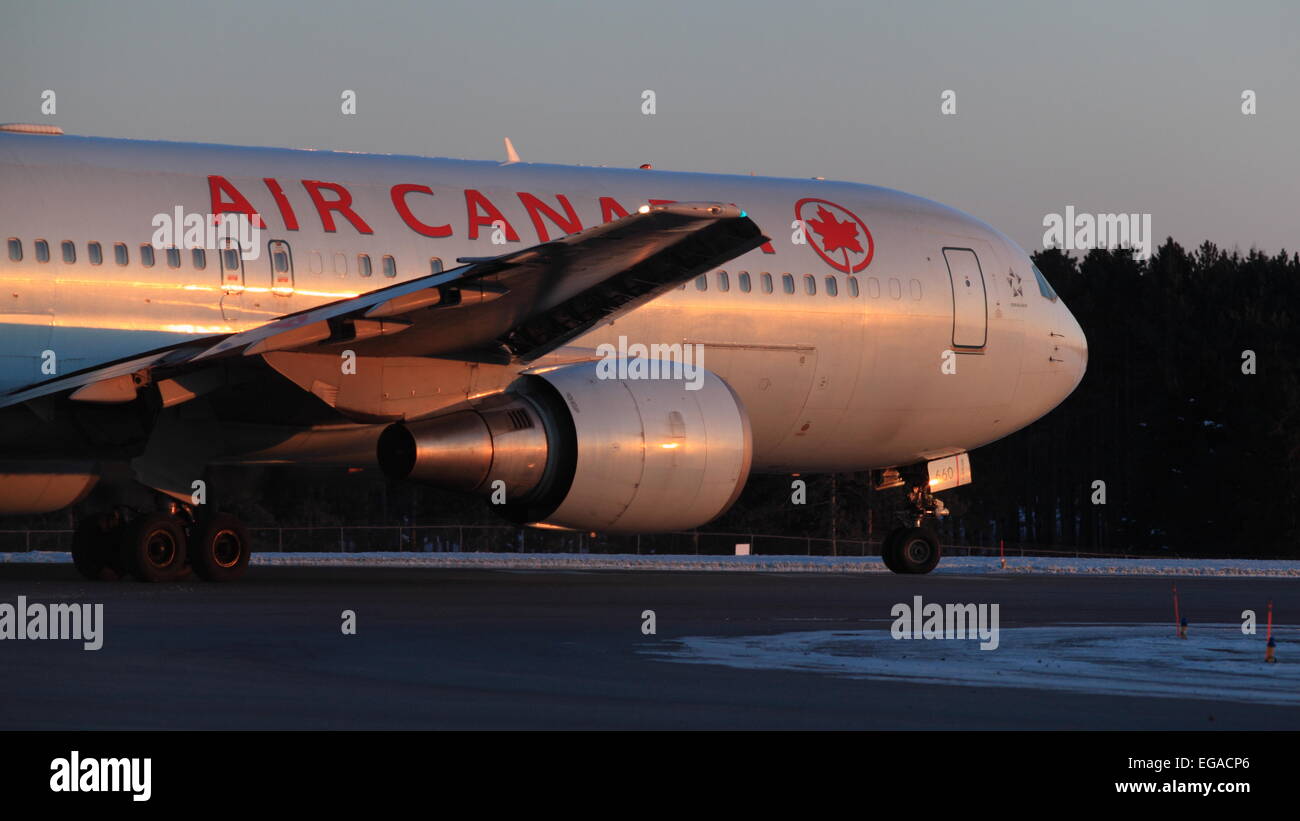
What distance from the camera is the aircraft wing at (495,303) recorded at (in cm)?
1536

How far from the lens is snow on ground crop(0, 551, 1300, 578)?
90.8 ft

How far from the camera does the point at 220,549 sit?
18.2 metres

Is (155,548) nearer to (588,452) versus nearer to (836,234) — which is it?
(588,452)

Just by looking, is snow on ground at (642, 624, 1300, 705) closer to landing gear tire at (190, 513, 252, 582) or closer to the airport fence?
landing gear tire at (190, 513, 252, 582)

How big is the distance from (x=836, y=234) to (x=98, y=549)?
29.3ft

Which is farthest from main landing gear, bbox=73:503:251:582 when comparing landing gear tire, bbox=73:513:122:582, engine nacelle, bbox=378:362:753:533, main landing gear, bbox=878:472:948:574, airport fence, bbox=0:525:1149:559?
airport fence, bbox=0:525:1149:559

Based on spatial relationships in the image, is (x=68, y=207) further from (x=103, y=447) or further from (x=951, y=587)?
(x=951, y=587)

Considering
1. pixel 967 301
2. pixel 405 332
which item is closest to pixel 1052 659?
pixel 405 332

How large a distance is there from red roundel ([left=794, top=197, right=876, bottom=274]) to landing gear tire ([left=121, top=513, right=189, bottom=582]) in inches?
316

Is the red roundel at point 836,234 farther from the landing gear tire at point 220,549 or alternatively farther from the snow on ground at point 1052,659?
the snow on ground at point 1052,659

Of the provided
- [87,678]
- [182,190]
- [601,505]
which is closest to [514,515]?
[601,505]

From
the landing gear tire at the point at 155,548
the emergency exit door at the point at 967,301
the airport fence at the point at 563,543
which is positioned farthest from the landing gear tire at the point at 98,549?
the airport fence at the point at 563,543
